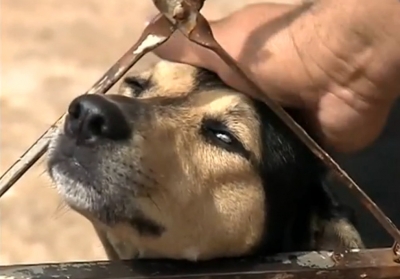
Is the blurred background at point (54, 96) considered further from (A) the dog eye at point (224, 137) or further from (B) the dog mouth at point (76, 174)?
(B) the dog mouth at point (76, 174)

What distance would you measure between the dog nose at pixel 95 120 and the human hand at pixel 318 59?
26 cm

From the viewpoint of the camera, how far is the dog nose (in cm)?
125

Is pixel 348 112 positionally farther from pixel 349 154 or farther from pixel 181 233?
pixel 181 233

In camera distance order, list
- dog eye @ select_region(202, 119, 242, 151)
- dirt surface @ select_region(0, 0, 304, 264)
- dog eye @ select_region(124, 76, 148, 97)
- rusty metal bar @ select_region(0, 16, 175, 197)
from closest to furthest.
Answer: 1. rusty metal bar @ select_region(0, 16, 175, 197)
2. dog eye @ select_region(202, 119, 242, 151)
3. dog eye @ select_region(124, 76, 148, 97)
4. dirt surface @ select_region(0, 0, 304, 264)

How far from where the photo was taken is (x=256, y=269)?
1.32 m

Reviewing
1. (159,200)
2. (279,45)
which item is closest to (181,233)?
(159,200)

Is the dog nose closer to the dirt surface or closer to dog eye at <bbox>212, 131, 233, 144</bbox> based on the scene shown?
dog eye at <bbox>212, 131, 233, 144</bbox>

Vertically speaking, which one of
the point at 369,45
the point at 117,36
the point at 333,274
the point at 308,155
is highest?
the point at 117,36

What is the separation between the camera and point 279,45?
1498mm

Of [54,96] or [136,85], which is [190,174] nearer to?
[136,85]

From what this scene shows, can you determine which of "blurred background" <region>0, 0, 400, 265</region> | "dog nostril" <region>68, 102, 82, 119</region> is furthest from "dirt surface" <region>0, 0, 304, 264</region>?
"dog nostril" <region>68, 102, 82, 119</region>

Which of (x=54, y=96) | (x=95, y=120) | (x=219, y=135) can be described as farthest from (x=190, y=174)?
(x=54, y=96)

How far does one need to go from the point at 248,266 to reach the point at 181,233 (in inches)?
4.9

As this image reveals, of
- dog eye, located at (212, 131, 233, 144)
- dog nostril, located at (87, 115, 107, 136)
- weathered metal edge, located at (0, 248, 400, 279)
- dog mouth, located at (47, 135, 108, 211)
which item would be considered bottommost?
weathered metal edge, located at (0, 248, 400, 279)
